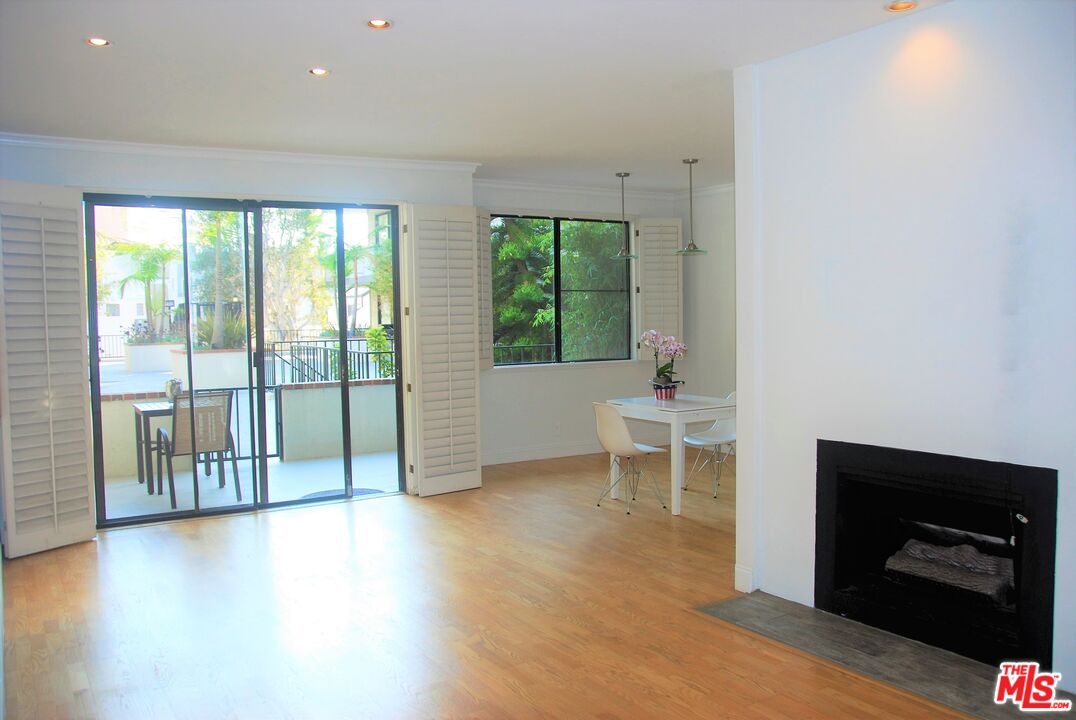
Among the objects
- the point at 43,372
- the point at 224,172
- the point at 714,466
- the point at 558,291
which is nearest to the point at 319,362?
the point at 224,172

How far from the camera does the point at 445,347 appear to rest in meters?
6.34

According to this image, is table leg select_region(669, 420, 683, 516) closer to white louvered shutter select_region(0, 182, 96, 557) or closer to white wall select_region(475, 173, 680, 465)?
white wall select_region(475, 173, 680, 465)

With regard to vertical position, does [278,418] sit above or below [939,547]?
above

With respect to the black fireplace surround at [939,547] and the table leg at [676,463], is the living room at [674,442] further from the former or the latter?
the table leg at [676,463]

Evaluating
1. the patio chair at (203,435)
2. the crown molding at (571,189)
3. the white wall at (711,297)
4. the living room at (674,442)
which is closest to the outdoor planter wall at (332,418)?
the patio chair at (203,435)

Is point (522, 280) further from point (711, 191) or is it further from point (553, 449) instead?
point (711, 191)

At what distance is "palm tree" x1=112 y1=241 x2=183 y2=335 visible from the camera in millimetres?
5414

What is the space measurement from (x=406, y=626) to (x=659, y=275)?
5.26m

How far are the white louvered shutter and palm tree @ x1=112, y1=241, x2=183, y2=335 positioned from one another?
378mm

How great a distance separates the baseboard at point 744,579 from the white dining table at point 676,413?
1467 millimetres

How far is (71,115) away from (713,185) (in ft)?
18.2

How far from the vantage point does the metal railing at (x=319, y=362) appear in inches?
231

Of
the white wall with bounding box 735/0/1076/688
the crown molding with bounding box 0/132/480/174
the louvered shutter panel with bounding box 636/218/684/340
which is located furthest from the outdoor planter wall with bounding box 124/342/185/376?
the louvered shutter panel with bounding box 636/218/684/340

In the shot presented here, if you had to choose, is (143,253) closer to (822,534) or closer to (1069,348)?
(822,534)
